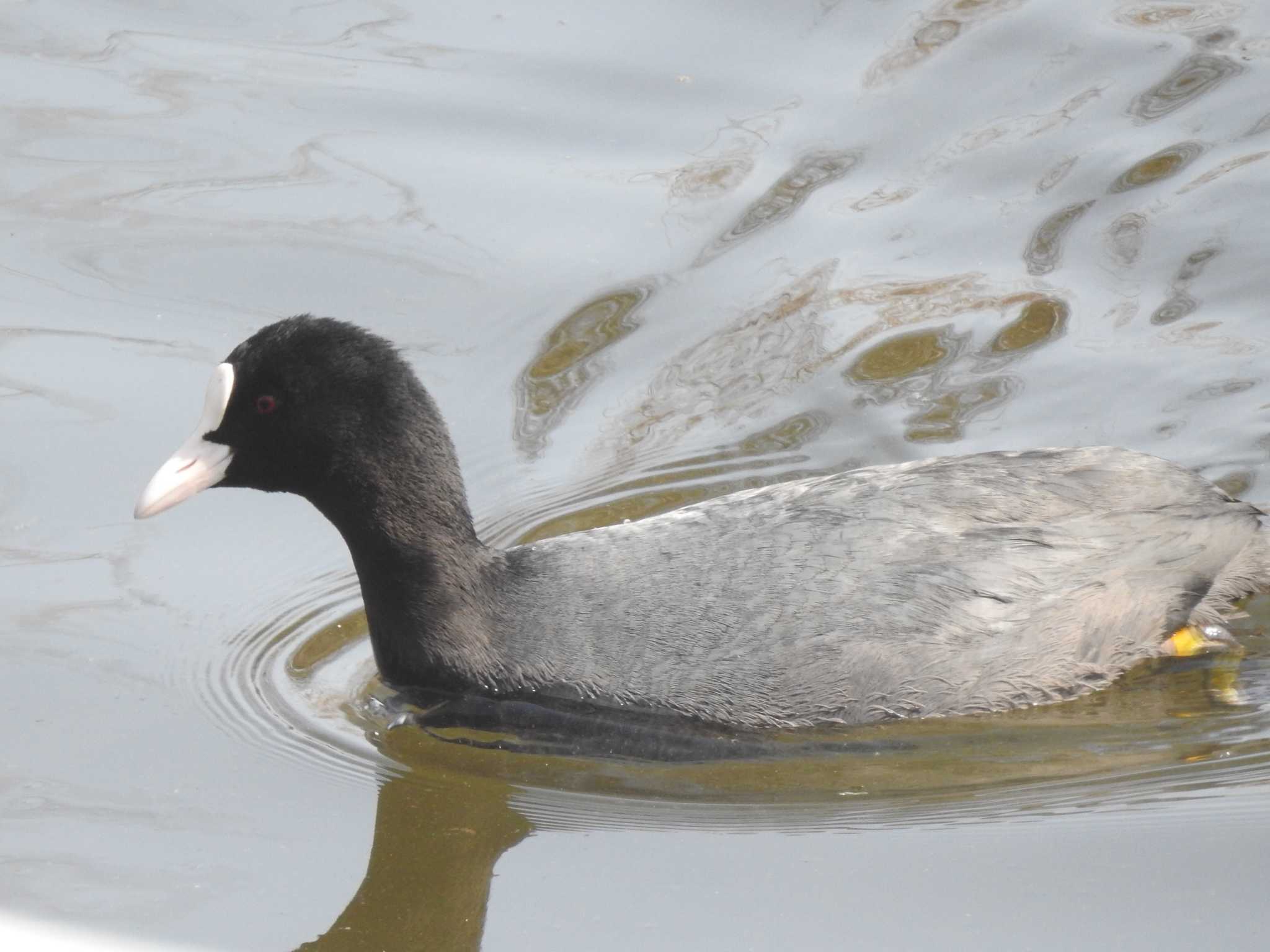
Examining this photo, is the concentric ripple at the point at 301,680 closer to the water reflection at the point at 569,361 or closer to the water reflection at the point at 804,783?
the water reflection at the point at 804,783

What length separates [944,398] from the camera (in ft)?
19.5

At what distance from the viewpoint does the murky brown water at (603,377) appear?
3818mm

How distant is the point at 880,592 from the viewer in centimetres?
432

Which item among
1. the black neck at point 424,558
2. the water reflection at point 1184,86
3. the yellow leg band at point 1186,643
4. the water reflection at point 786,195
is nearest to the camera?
the black neck at point 424,558

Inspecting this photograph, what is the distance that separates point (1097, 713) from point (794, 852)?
1.06 m

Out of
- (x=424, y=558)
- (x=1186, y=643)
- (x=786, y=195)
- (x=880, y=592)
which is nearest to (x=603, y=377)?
(x=786, y=195)

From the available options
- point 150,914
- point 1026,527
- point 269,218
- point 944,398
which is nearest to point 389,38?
point 269,218

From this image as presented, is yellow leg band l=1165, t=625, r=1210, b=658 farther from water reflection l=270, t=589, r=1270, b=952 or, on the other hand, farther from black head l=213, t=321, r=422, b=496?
black head l=213, t=321, r=422, b=496

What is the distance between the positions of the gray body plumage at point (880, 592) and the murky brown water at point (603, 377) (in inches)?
6.4

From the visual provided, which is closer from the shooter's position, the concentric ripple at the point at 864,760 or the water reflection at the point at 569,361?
the concentric ripple at the point at 864,760

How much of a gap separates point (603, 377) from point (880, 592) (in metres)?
2.03

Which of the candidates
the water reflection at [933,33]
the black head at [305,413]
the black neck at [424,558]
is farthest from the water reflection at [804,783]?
the water reflection at [933,33]

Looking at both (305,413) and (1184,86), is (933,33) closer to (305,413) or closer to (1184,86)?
(1184,86)

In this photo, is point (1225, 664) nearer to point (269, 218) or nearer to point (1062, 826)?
point (1062, 826)
